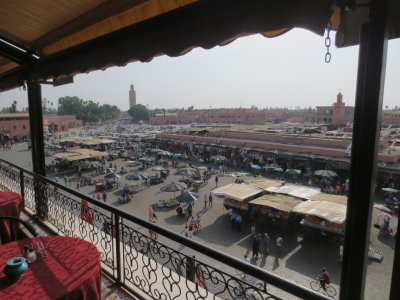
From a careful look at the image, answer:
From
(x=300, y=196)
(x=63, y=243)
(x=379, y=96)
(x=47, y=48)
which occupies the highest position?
(x=47, y=48)

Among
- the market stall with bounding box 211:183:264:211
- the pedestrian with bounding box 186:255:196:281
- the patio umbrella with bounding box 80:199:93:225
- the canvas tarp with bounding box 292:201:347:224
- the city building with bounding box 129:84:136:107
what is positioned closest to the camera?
the pedestrian with bounding box 186:255:196:281

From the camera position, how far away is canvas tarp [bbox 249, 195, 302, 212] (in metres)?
11.8

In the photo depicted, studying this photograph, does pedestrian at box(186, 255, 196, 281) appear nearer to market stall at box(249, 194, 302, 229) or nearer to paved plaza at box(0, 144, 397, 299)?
paved plaza at box(0, 144, 397, 299)

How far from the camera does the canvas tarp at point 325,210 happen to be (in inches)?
403

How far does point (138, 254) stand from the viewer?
520 centimetres

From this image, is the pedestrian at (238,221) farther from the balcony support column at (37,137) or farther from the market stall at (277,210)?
the balcony support column at (37,137)

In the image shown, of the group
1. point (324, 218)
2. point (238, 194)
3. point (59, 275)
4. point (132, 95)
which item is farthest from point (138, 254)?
point (132, 95)

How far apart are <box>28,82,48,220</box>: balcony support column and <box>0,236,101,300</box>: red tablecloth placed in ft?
8.37

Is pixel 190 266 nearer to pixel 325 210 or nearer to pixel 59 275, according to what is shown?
pixel 59 275

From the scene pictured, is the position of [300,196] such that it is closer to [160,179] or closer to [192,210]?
[192,210]

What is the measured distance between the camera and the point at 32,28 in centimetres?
352

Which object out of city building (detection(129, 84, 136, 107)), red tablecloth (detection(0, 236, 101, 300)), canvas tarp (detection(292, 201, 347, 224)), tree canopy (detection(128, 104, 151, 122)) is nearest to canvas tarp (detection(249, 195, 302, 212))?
canvas tarp (detection(292, 201, 347, 224))

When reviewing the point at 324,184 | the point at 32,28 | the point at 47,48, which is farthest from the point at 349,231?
the point at 324,184

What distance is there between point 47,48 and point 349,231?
4.43m
